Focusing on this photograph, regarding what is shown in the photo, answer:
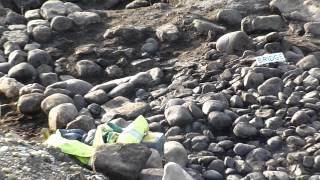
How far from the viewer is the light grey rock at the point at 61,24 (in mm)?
6711

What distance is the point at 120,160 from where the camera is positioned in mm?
4125

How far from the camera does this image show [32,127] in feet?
17.3

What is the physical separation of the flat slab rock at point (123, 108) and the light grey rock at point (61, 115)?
0.88 ft

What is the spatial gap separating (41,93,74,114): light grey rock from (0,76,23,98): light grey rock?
45cm

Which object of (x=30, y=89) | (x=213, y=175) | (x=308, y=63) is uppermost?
(x=308, y=63)

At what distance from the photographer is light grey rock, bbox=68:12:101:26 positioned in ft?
22.3

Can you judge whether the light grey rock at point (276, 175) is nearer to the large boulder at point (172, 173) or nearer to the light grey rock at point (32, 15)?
the large boulder at point (172, 173)

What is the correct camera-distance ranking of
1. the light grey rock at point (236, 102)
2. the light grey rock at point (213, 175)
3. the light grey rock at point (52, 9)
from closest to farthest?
1. the light grey rock at point (213, 175)
2. the light grey rock at point (236, 102)
3. the light grey rock at point (52, 9)

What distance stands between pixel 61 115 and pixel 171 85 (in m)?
1.02

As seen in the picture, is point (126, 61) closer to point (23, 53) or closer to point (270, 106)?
point (23, 53)

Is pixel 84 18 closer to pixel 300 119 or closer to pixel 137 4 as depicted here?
pixel 137 4

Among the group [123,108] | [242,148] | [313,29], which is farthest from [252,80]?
[313,29]

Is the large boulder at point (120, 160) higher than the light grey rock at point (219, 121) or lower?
higher

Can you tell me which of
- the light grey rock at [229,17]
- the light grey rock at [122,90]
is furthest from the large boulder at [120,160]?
the light grey rock at [229,17]
